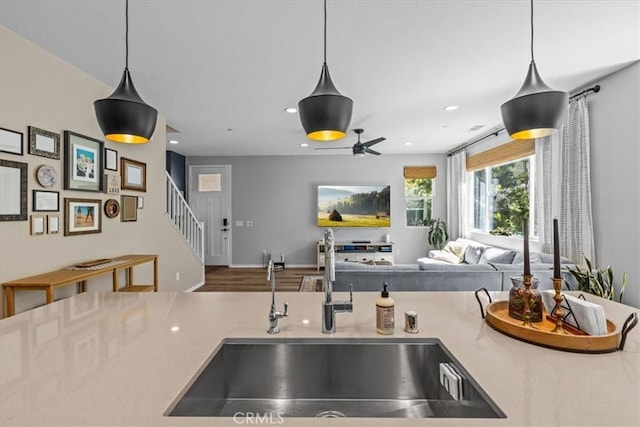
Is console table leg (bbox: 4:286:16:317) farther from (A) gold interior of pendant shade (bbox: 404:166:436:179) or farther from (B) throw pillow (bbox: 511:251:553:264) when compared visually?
(A) gold interior of pendant shade (bbox: 404:166:436:179)

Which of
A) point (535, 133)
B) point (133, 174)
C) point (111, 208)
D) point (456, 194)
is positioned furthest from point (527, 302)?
point (456, 194)

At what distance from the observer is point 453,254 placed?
5570 millimetres

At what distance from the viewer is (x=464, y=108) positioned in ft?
12.9

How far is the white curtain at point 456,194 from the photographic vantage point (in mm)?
6070

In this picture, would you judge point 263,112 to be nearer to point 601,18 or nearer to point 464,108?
point 464,108

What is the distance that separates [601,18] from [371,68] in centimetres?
158

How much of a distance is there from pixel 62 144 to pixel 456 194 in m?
6.07

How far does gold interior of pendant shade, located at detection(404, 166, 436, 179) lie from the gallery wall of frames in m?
5.19

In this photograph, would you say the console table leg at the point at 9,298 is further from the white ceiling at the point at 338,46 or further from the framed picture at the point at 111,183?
the white ceiling at the point at 338,46

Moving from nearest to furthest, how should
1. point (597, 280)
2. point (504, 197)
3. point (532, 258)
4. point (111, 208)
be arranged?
point (597, 280) → point (111, 208) → point (532, 258) → point (504, 197)

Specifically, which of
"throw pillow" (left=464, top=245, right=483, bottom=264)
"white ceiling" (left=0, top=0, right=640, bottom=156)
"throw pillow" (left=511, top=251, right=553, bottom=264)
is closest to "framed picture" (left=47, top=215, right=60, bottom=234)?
"white ceiling" (left=0, top=0, right=640, bottom=156)

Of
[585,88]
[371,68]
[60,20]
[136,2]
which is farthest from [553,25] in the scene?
[60,20]

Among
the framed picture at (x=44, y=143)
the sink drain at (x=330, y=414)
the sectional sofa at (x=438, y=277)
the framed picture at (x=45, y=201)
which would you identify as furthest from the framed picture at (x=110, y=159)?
the sink drain at (x=330, y=414)

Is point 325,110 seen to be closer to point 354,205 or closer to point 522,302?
point 522,302
